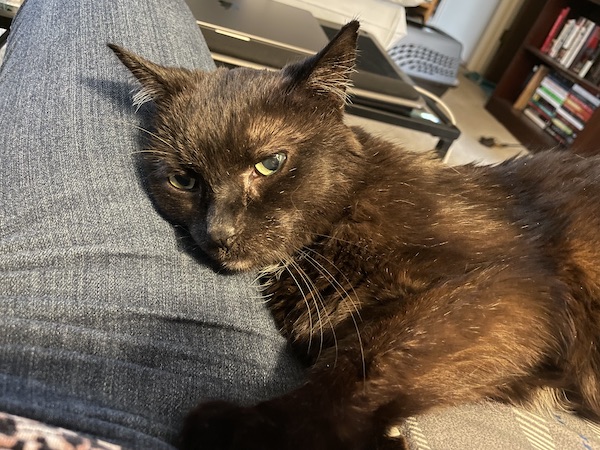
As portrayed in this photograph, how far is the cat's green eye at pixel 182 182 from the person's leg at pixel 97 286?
0.26 feet

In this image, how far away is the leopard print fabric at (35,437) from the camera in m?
0.51

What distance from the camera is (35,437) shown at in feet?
1.71

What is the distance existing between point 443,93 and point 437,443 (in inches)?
169

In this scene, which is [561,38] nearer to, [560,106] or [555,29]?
[555,29]

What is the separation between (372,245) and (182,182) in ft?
1.59

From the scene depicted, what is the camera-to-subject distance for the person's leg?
72 cm

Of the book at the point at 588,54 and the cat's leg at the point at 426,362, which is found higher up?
the book at the point at 588,54

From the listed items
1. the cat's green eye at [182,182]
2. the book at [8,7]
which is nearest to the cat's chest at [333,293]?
the cat's green eye at [182,182]

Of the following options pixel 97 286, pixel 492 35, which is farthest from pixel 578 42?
pixel 97 286

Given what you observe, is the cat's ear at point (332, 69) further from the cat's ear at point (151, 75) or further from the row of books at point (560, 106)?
the row of books at point (560, 106)

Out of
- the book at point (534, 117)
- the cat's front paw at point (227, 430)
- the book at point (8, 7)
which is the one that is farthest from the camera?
the book at point (534, 117)

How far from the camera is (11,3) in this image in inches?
82.1

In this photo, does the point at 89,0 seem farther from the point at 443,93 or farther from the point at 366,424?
the point at 443,93

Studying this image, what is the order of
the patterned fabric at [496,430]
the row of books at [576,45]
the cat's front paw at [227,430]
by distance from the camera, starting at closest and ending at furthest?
the cat's front paw at [227,430]
the patterned fabric at [496,430]
the row of books at [576,45]
